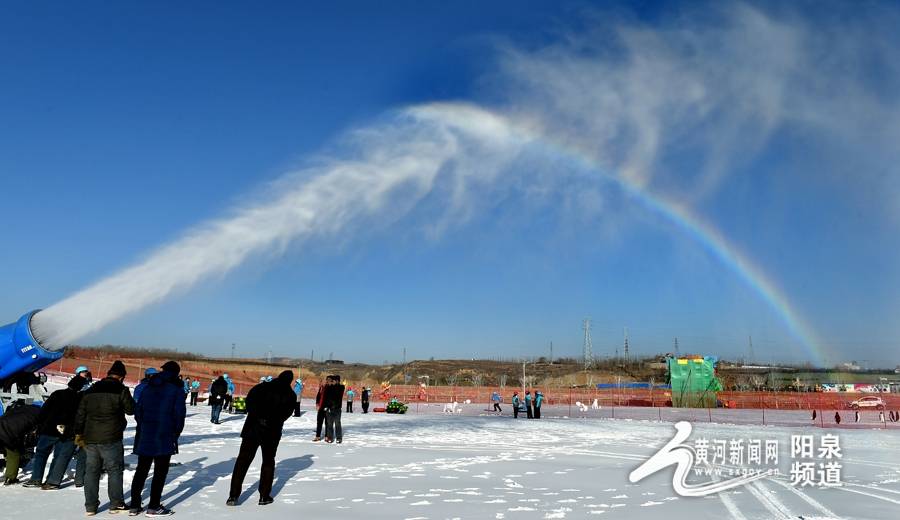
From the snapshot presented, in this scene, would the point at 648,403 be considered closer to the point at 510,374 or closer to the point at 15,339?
the point at 15,339

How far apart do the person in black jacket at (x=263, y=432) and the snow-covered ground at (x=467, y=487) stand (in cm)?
27

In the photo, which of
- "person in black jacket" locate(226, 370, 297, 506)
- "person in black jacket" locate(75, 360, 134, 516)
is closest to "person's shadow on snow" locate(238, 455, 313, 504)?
"person in black jacket" locate(226, 370, 297, 506)

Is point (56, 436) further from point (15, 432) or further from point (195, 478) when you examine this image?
point (195, 478)

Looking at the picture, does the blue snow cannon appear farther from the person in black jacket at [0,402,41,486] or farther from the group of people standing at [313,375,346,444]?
the group of people standing at [313,375,346,444]

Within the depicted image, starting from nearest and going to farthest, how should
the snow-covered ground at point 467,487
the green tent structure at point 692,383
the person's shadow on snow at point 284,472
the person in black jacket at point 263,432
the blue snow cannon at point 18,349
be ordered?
1. the snow-covered ground at point 467,487
2. the person in black jacket at point 263,432
3. the person's shadow on snow at point 284,472
4. the blue snow cannon at point 18,349
5. the green tent structure at point 692,383

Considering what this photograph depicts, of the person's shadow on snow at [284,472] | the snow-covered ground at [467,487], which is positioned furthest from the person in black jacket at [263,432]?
the person's shadow on snow at [284,472]

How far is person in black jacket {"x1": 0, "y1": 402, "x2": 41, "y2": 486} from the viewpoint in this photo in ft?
28.9

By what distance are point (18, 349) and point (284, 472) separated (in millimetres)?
5030

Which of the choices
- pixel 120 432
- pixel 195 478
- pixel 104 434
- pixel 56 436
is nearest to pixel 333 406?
pixel 195 478

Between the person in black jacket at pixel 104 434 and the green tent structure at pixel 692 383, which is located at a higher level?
the person in black jacket at pixel 104 434

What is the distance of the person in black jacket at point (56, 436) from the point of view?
28.2 ft

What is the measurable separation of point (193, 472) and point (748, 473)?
33.8ft

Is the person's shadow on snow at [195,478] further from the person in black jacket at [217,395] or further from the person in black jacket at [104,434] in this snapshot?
the person in black jacket at [217,395]

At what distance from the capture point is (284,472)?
1078 centimetres
